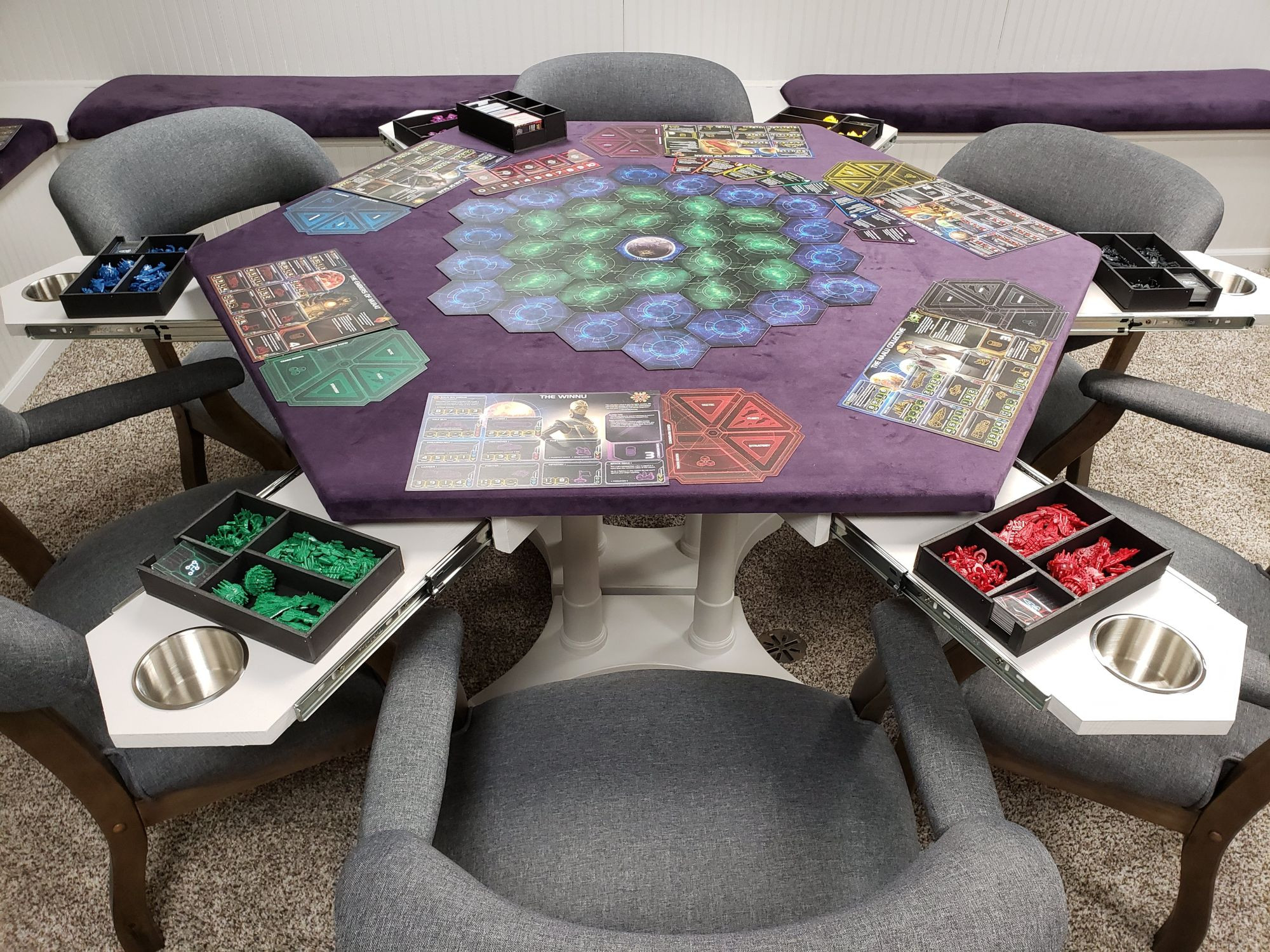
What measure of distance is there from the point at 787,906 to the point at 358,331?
1050 millimetres

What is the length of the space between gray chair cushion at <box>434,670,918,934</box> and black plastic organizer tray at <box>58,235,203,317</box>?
96 centimetres

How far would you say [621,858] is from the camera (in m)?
1.08

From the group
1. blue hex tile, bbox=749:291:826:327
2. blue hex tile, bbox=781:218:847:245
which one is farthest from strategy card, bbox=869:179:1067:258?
blue hex tile, bbox=749:291:826:327

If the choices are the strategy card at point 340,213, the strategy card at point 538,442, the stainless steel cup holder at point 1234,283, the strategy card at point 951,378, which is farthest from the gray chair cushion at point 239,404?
the stainless steel cup holder at point 1234,283

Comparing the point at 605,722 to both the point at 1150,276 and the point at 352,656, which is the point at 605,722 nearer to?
the point at 352,656

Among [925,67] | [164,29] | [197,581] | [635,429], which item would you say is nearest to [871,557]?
[635,429]

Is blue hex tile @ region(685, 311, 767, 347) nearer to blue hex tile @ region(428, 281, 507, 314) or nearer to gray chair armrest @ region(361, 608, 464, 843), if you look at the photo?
blue hex tile @ region(428, 281, 507, 314)

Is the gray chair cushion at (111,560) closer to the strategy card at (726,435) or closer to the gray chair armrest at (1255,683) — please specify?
the strategy card at (726,435)

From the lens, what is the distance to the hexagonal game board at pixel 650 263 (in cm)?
144

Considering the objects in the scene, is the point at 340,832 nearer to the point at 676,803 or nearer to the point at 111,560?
the point at 111,560

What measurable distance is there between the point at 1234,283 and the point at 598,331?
1221 mm

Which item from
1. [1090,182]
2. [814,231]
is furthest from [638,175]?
[1090,182]

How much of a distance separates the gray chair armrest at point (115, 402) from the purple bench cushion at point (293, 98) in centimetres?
175

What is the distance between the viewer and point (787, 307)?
149cm
